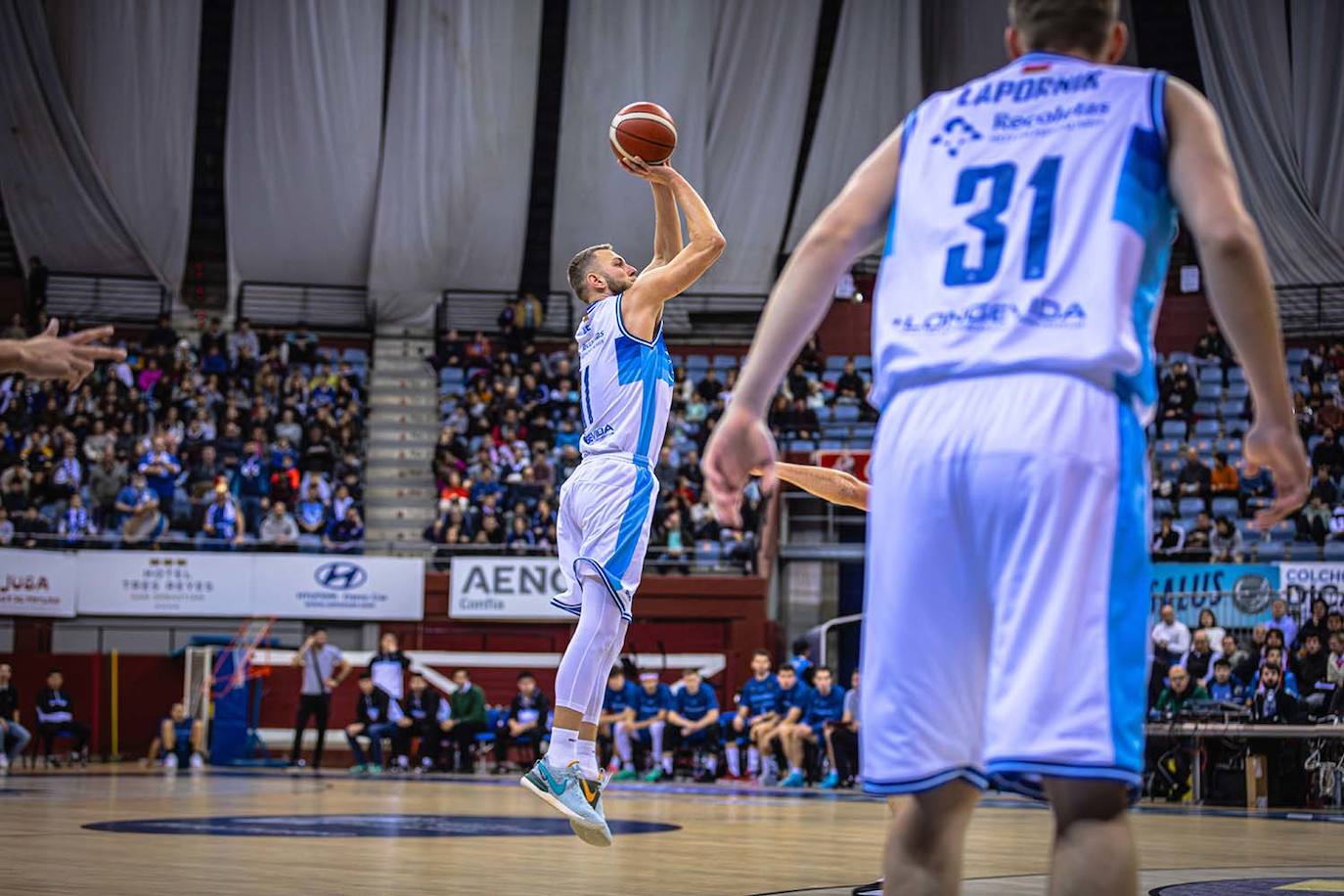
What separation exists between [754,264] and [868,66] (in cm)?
429

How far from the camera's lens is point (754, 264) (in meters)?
29.7

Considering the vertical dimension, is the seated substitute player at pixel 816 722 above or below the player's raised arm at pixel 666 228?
below

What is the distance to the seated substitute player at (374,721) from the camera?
1983 centimetres

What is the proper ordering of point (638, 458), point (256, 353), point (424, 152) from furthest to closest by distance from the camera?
1. point (424, 152)
2. point (256, 353)
3. point (638, 458)

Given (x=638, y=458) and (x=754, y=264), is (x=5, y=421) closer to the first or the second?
(x=754, y=264)

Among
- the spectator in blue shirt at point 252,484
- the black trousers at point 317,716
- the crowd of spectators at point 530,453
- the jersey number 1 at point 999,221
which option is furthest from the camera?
the spectator in blue shirt at point 252,484

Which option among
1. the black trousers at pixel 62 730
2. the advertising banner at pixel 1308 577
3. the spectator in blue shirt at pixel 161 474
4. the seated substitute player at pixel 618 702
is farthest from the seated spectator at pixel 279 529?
the advertising banner at pixel 1308 577

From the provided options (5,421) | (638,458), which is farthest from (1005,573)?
(5,421)

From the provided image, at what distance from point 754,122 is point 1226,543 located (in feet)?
42.8

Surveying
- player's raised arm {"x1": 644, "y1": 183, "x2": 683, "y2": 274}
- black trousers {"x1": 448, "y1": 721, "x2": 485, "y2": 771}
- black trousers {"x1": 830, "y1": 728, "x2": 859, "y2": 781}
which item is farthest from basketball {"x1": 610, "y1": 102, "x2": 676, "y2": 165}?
black trousers {"x1": 448, "y1": 721, "x2": 485, "y2": 771}

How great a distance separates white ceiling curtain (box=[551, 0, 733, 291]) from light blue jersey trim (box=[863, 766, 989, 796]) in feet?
88.4

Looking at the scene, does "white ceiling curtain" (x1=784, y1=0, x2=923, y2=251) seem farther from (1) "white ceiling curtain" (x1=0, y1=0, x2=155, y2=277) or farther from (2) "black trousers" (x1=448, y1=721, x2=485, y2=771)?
(2) "black trousers" (x1=448, y1=721, x2=485, y2=771)

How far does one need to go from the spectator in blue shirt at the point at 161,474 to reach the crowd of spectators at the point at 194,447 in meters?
0.02

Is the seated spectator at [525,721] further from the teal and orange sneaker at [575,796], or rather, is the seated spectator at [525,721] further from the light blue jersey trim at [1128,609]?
the light blue jersey trim at [1128,609]
